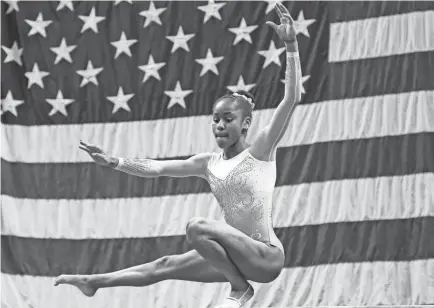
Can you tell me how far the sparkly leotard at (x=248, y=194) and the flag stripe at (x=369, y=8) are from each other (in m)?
3.36

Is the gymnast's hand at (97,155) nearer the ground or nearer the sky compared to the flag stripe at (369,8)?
nearer the ground

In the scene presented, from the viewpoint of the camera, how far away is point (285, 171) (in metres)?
7.47

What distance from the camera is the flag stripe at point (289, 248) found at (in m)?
7.11

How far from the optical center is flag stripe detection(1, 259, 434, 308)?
23.2 feet

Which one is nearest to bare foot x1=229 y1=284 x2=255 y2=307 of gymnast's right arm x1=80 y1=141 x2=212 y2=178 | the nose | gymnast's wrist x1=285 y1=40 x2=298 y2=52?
gymnast's right arm x1=80 y1=141 x2=212 y2=178

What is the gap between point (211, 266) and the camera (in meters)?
4.56

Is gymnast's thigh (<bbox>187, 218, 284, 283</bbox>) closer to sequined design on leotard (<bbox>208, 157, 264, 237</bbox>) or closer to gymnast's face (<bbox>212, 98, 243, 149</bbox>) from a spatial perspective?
sequined design on leotard (<bbox>208, 157, 264, 237</bbox>)

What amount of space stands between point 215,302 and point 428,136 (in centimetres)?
242

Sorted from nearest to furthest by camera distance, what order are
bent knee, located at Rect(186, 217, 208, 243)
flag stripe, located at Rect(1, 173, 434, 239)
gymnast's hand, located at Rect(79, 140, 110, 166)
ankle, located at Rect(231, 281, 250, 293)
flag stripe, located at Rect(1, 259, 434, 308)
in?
bent knee, located at Rect(186, 217, 208, 243) → ankle, located at Rect(231, 281, 250, 293) → gymnast's hand, located at Rect(79, 140, 110, 166) → flag stripe, located at Rect(1, 259, 434, 308) → flag stripe, located at Rect(1, 173, 434, 239)

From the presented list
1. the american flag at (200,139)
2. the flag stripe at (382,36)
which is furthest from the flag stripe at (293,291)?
the flag stripe at (382,36)

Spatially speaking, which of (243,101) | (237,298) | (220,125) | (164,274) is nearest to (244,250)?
(237,298)

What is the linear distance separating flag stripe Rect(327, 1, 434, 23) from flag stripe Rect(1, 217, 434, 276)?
6.16ft

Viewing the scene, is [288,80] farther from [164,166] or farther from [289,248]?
[289,248]

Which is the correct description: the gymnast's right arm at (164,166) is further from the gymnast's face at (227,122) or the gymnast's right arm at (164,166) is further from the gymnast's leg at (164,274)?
the gymnast's leg at (164,274)
